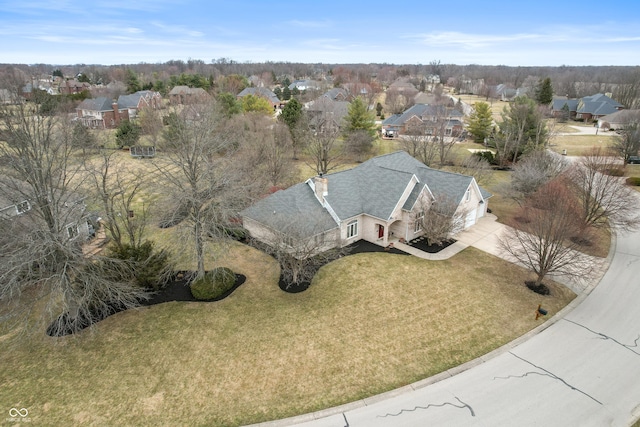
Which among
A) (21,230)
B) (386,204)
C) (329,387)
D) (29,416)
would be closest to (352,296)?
(329,387)

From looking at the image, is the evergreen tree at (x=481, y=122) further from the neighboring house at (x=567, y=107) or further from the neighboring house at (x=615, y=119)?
the neighboring house at (x=567, y=107)

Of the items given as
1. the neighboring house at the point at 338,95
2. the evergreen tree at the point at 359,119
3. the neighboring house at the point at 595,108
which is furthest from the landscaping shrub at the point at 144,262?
the neighboring house at the point at 595,108

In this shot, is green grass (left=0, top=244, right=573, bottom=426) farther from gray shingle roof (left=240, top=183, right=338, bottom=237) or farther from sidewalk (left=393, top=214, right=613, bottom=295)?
gray shingle roof (left=240, top=183, right=338, bottom=237)

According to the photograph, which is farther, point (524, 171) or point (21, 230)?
point (524, 171)

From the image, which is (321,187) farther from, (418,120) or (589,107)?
(589,107)

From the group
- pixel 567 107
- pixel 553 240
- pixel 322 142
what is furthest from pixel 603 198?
pixel 567 107

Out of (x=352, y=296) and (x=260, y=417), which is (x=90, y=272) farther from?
(x=352, y=296)
